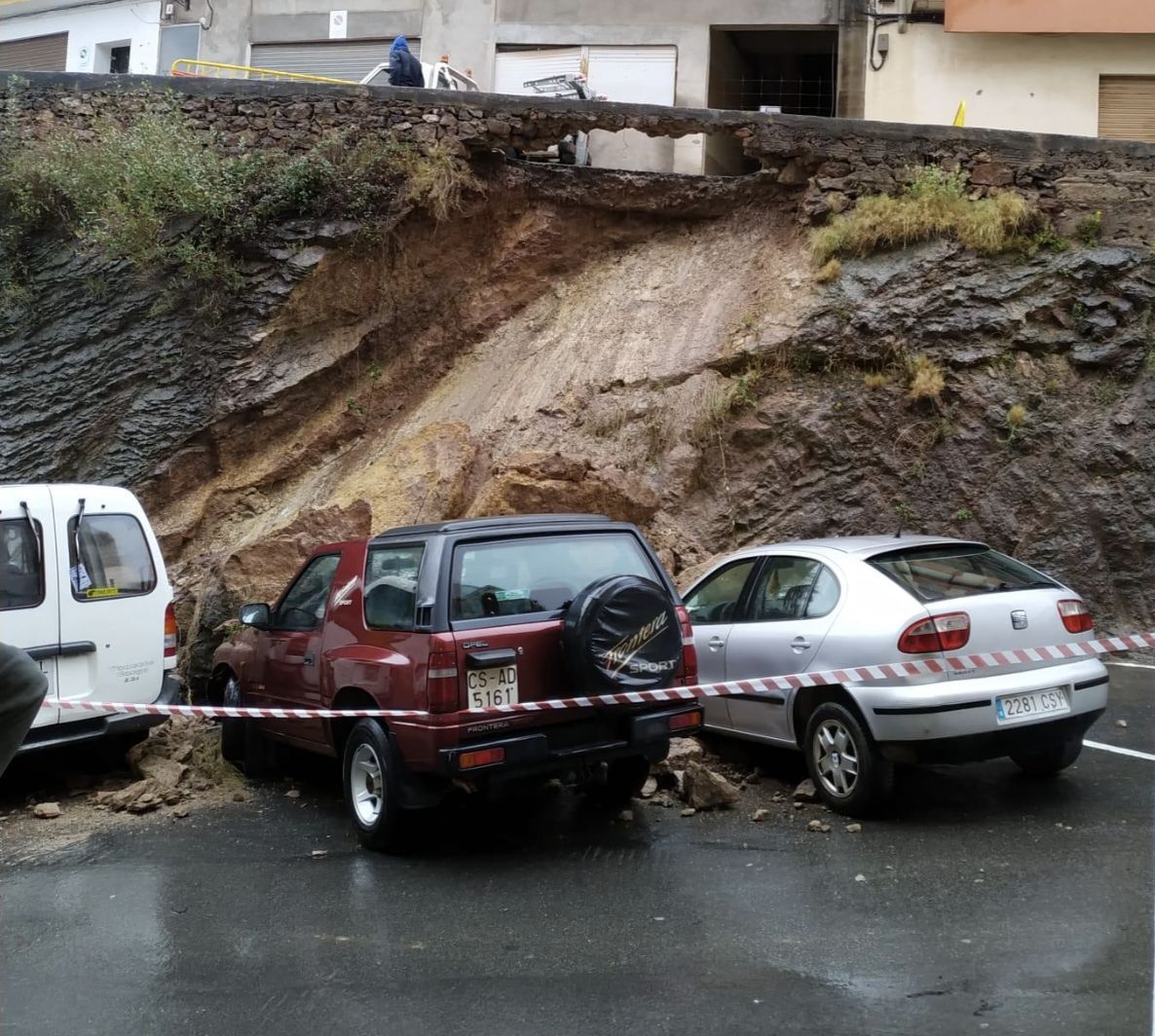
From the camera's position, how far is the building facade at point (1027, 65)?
671 inches

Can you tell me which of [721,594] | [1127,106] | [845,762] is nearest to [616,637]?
[845,762]

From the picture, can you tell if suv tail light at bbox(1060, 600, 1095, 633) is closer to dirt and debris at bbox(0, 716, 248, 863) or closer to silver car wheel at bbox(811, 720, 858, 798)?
silver car wheel at bbox(811, 720, 858, 798)

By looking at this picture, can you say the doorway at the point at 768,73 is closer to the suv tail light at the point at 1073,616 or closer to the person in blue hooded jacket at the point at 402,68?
the person in blue hooded jacket at the point at 402,68

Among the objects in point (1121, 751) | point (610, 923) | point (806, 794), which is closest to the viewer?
point (610, 923)

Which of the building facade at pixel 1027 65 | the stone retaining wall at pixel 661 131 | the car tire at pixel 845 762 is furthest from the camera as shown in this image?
the building facade at pixel 1027 65

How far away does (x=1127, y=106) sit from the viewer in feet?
57.0

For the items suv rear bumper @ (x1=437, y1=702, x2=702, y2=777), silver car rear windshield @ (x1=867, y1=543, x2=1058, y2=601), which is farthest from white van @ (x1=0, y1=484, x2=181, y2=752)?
silver car rear windshield @ (x1=867, y1=543, x2=1058, y2=601)

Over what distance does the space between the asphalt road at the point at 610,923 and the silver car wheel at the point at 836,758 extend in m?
0.27

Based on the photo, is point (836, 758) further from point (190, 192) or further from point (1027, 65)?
point (1027, 65)

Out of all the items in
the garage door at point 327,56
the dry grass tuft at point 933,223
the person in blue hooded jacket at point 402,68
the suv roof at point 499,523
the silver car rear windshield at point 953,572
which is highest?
the garage door at point 327,56

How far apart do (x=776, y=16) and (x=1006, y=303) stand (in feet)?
32.5

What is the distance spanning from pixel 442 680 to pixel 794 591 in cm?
234

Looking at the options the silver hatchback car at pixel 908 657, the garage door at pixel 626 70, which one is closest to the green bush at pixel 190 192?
the garage door at pixel 626 70

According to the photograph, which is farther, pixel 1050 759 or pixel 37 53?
pixel 37 53
